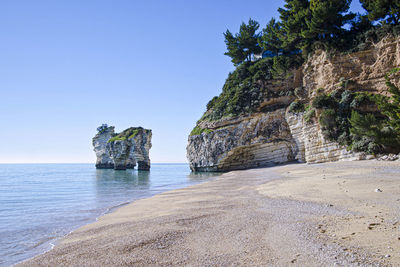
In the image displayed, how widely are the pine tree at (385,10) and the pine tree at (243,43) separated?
22948mm

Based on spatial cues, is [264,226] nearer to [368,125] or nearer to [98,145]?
[368,125]

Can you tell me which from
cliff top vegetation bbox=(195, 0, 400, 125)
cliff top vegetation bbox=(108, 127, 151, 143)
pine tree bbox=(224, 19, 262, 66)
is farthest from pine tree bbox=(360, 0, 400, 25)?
cliff top vegetation bbox=(108, 127, 151, 143)

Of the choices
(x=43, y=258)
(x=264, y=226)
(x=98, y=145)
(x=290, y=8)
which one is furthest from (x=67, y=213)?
(x=98, y=145)

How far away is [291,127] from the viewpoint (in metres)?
30.0

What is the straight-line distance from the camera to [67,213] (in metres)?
9.88

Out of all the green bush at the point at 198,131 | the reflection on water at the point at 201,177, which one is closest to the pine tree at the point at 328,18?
the green bush at the point at 198,131

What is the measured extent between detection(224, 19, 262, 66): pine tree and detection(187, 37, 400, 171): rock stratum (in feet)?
48.0

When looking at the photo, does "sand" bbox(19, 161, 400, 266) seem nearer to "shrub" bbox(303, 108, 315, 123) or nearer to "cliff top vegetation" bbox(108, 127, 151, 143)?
"shrub" bbox(303, 108, 315, 123)

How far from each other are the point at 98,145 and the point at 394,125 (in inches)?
3070

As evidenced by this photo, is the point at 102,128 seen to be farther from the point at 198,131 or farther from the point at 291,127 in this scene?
the point at 291,127

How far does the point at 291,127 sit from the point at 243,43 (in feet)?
77.6

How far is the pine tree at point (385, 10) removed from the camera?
22.0 metres

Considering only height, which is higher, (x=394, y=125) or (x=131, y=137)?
(x=131, y=137)

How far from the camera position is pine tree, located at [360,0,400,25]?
72.3 ft
